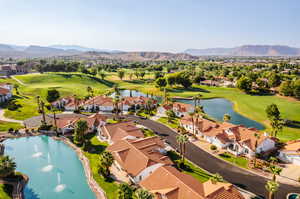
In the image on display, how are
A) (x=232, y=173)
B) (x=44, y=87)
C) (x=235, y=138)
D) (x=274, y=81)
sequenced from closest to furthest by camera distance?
1. (x=232, y=173)
2. (x=235, y=138)
3. (x=44, y=87)
4. (x=274, y=81)

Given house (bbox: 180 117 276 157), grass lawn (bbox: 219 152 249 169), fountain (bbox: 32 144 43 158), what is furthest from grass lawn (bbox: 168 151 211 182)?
fountain (bbox: 32 144 43 158)

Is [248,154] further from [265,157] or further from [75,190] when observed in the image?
[75,190]

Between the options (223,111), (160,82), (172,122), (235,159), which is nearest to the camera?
(235,159)

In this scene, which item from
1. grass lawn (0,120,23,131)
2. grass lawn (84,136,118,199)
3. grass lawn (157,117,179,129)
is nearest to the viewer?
grass lawn (84,136,118,199)

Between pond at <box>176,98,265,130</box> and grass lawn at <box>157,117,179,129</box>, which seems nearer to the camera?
grass lawn at <box>157,117,179,129</box>

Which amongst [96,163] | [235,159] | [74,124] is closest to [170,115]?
[235,159]

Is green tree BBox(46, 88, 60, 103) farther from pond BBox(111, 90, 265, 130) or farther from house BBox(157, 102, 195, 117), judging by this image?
pond BBox(111, 90, 265, 130)

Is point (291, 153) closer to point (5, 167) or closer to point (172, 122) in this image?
point (172, 122)

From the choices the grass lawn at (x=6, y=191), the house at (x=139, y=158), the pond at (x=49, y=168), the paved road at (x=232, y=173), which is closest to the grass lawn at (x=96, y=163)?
the pond at (x=49, y=168)
